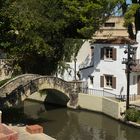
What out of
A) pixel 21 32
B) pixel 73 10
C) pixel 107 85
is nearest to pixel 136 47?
pixel 107 85

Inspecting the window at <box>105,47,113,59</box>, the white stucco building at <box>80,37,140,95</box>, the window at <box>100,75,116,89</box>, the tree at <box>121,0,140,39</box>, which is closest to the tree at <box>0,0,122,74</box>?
the tree at <box>121,0,140,39</box>

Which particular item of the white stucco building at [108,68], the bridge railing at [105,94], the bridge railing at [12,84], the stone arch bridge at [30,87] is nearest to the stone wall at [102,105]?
the stone arch bridge at [30,87]

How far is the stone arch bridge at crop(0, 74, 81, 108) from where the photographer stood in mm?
41406

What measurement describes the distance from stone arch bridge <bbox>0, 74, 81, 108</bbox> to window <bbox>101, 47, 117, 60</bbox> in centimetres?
418

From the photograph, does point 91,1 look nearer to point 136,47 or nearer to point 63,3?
point 63,3

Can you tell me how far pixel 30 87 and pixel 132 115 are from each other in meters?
9.75

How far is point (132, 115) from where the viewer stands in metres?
39.6

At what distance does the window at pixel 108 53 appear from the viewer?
1882 inches

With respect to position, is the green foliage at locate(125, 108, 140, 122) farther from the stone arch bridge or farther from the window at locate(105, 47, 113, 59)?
the window at locate(105, 47, 113, 59)

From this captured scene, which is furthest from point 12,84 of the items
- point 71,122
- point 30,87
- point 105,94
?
point 105,94

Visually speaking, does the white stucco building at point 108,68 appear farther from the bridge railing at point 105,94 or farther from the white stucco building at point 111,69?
the bridge railing at point 105,94

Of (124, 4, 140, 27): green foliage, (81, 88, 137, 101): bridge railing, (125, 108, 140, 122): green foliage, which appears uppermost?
(124, 4, 140, 27): green foliage

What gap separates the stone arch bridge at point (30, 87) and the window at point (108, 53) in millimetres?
4179

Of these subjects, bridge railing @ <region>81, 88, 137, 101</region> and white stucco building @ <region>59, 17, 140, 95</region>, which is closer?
bridge railing @ <region>81, 88, 137, 101</region>
